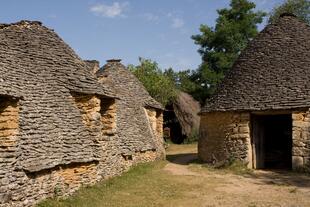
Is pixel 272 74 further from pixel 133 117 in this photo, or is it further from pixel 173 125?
pixel 173 125

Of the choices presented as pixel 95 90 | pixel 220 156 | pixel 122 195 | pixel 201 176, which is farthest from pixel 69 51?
pixel 220 156

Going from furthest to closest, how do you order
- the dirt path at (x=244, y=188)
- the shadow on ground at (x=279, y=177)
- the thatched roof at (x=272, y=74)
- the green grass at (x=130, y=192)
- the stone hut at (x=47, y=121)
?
the thatched roof at (x=272, y=74) < the shadow on ground at (x=279, y=177) < the dirt path at (x=244, y=188) < the green grass at (x=130, y=192) < the stone hut at (x=47, y=121)

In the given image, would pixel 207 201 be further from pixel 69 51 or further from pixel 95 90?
pixel 69 51

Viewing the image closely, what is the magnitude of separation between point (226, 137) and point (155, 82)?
1597 centimetres

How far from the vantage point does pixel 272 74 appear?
16.7m

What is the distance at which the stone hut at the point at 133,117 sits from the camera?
16.4 metres

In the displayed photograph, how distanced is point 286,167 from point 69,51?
31.1 feet

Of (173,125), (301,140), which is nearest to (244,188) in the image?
(301,140)

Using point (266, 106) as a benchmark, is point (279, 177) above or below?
below

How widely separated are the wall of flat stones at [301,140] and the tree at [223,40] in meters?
19.2

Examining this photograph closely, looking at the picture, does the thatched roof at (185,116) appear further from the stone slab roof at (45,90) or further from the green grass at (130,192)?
the stone slab roof at (45,90)

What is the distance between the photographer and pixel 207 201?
33.6 ft

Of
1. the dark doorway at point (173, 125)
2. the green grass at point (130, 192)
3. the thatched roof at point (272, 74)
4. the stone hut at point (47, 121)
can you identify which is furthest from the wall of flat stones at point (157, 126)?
the dark doorway at point (173, 125)

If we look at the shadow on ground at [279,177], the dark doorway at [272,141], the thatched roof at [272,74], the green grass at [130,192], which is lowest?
the green grass at [130,192]
